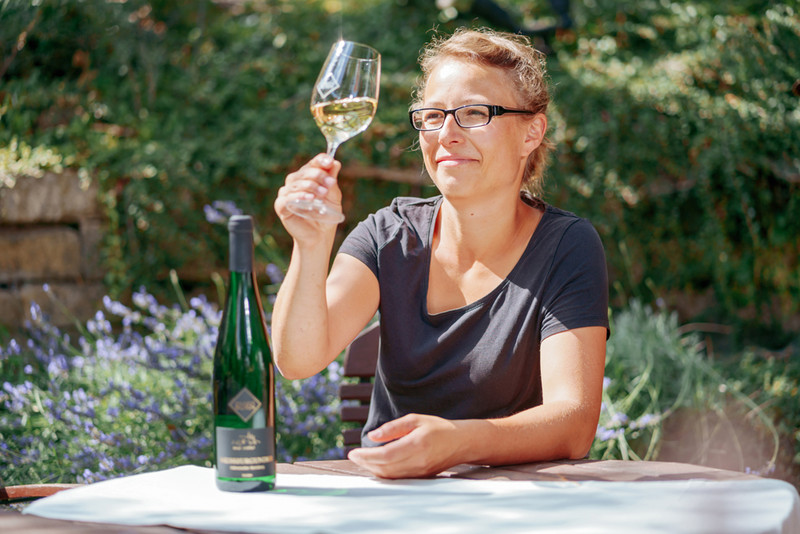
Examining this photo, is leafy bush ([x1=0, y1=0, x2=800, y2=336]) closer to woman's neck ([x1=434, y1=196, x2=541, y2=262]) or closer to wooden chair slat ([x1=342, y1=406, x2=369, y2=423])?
wooden chair slat ([x1=342, y1=406, x2=369, y2=423])

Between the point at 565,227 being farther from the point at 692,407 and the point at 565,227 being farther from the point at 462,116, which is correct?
the point at 692,407

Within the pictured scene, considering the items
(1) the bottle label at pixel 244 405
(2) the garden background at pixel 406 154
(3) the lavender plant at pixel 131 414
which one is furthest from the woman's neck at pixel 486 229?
(2) the garden background at pixel 406 154

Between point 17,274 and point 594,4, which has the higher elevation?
point 594,4

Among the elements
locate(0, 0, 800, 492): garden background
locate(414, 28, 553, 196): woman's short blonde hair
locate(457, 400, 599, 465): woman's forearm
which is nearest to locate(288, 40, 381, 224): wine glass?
locate(457, 400, 599, 465): woman's forearm

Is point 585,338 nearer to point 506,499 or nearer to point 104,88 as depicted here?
point 506,499

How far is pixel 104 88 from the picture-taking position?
195 inches

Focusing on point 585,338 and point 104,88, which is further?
point 104,88

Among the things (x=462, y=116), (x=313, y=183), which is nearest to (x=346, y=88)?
(x=313, y=183)

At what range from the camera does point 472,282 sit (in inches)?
82.1

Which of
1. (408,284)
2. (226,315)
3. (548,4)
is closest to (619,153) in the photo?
(548,4)

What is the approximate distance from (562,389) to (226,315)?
0.71 metres

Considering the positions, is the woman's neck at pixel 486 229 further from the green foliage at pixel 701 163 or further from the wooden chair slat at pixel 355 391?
the green foliage at pixel 701 163

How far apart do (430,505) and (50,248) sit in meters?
3.87

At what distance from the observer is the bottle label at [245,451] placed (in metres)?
1.22
